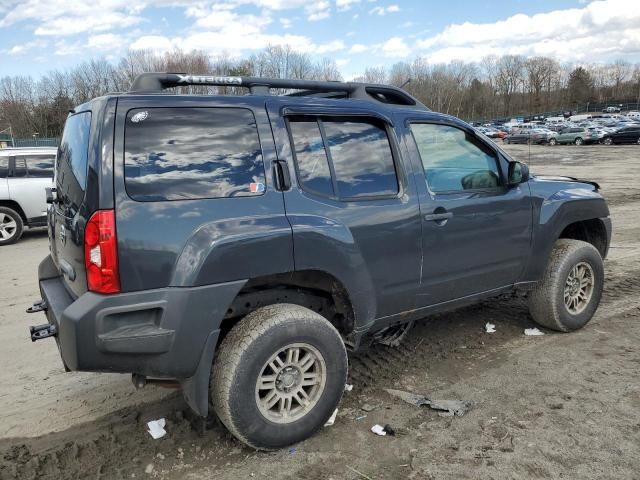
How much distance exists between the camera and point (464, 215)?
3.81 meters

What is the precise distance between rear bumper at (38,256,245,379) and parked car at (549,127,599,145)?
49.4m

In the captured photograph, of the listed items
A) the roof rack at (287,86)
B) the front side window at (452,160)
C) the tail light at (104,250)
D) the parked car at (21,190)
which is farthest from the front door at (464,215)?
the parked car at (21,190)

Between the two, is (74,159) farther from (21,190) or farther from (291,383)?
(21,190)

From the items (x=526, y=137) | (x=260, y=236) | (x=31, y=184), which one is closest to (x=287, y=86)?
(x=260, y=236)

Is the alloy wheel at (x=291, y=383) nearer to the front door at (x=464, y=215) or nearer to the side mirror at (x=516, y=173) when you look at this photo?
the front door at (x=464, y=215)

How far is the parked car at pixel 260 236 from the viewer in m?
2.63

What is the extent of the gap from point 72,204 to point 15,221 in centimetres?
816

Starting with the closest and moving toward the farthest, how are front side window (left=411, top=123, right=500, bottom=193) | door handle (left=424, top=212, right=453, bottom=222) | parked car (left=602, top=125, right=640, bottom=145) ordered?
door handle (left=424, top=212, right=453, bottom=222) < front side window (left=411, top=123, right=500, bottom=193) < parked car (left=602, top=125, right=640, bottom=145)

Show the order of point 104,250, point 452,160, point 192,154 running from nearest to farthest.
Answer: point 104,250, point 192,154, point 452,160

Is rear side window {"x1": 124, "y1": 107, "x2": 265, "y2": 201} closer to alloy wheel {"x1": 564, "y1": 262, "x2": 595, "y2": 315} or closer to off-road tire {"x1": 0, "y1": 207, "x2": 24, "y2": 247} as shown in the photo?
alloy wheel {"x1": 564, "y1": 262, "x2": 595, "y2": 315}

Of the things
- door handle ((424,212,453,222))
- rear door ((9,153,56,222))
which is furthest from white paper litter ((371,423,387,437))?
rear door ((9,153,56,222))

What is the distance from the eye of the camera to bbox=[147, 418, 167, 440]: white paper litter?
3230 mm

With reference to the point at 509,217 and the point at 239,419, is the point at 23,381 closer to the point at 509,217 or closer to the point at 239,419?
the point at 239,419

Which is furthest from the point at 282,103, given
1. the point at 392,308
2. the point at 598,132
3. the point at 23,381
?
the point at 598,132
